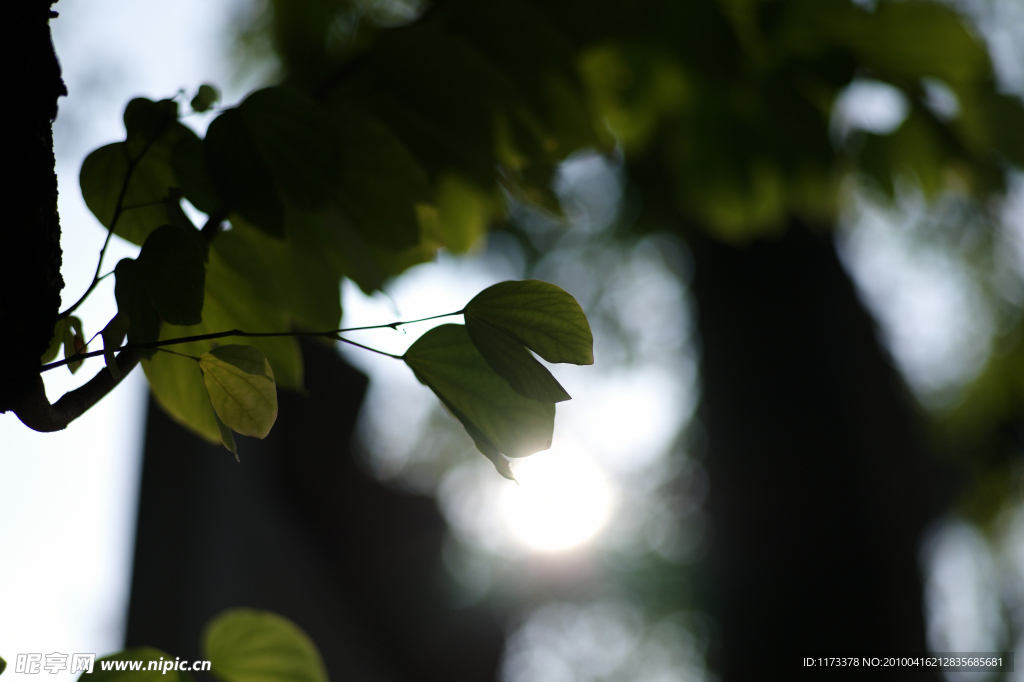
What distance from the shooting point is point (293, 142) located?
292 millimetres

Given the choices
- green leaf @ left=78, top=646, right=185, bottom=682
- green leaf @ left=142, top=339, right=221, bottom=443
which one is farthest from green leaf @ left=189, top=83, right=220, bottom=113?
green leaf @ left=78, top=646, right=185, bottom=682

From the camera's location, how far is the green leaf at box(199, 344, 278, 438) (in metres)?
0.21

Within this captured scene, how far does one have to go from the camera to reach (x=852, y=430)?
1362 mm

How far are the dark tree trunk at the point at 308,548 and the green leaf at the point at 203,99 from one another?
1.48 metres

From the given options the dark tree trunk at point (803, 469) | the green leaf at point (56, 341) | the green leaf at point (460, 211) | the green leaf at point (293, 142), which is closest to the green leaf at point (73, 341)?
the green leaf at point (56, 341)

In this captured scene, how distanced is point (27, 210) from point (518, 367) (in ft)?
0.55

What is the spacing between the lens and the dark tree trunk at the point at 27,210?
187 millimetres

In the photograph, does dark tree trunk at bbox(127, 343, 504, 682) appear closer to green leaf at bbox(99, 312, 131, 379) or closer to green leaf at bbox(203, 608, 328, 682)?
green leaf at bbox(203, 608, 328, 682)

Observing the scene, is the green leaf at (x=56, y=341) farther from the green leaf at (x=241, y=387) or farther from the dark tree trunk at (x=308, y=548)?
the dark tree trunk at (x=308, y=548)

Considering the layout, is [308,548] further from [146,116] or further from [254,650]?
[146,116]

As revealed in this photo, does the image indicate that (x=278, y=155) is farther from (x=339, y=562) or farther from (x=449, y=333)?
(x=339, y=562)

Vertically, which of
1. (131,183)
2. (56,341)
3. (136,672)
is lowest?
(136,672)

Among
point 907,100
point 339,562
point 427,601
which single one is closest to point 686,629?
point 427,601

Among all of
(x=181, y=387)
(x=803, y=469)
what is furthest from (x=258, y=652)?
(x=803, y=469)
